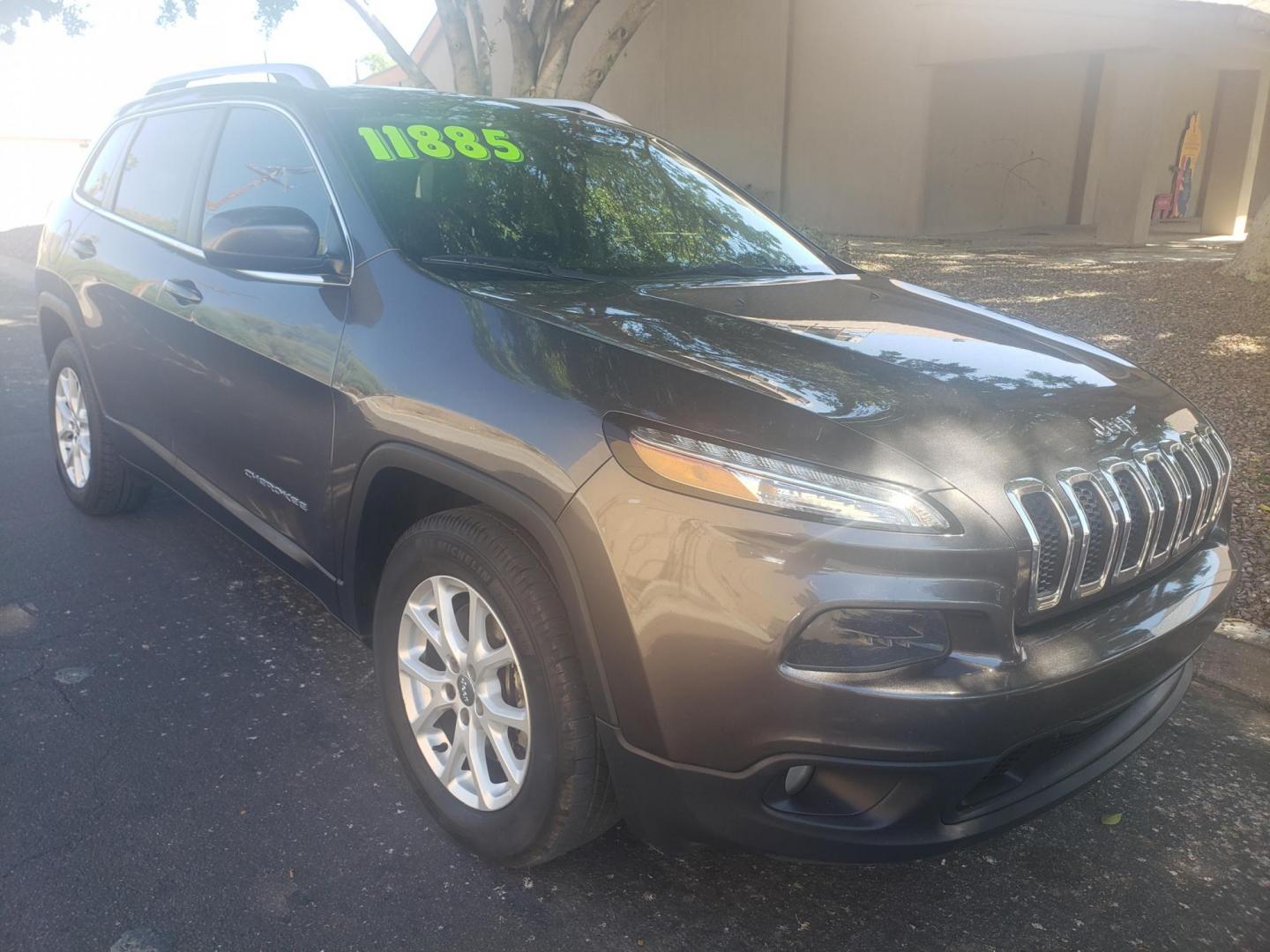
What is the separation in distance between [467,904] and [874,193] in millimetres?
15354

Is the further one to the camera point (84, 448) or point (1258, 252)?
point (1258, 252)

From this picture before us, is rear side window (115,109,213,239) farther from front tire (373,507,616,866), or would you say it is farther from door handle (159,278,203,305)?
front tire (373,507,616,866)

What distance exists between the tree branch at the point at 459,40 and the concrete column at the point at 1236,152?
1152 centimetres

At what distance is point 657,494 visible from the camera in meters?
2.01

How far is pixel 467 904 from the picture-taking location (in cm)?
242

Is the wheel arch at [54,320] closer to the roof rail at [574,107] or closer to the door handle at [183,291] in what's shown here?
the door handle at [183,291]

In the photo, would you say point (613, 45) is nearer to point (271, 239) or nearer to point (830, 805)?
point (271, 239)

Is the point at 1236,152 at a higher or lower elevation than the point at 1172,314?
higher

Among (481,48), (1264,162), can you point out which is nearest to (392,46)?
(481,48)

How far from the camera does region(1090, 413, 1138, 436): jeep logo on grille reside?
2322mm

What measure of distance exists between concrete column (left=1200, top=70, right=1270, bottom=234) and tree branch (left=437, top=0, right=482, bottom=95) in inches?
453

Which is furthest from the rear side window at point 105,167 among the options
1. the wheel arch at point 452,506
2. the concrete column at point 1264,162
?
the concrete column at point 1264,162

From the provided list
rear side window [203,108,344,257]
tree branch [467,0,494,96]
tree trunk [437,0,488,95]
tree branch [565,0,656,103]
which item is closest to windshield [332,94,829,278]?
rear side window [203,108,344,257]

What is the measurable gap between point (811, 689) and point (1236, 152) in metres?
18.0
